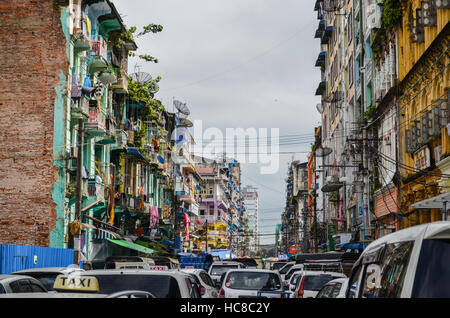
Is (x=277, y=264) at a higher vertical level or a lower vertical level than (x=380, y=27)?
lower

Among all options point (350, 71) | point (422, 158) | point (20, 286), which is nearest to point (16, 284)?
point (20, 286)

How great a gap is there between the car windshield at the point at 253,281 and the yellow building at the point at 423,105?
4.92m

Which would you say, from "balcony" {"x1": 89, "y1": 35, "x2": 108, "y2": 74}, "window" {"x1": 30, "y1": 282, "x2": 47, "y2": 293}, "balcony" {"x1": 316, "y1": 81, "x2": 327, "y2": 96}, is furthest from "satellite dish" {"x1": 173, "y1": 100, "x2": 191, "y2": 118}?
"window" {"x1": 30, "y1": 282, "x2": 47, "y2": 293}

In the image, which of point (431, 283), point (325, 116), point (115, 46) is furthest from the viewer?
point (325, 116)

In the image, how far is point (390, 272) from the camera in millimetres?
6277

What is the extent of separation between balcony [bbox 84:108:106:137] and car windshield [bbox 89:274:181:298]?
27132mm

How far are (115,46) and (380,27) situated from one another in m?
16.9

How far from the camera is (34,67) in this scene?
114 feet

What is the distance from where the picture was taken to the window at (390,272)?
5.83 m

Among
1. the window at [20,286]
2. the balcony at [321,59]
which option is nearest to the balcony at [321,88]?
the balcony at [321,59]

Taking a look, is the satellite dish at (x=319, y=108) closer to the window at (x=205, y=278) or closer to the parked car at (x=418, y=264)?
the window at (x=205, y=278)

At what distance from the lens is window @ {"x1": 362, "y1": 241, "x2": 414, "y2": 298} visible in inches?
229
